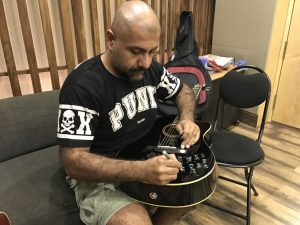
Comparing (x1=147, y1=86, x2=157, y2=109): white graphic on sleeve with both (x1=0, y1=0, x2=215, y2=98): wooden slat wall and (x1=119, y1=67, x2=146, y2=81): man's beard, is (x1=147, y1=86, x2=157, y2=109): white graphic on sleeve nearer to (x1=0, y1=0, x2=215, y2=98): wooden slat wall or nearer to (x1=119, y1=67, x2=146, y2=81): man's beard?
(x1=119, y1=67, x2=146, y2=81): man's beard

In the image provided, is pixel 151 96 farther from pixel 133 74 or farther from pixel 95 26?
pixel 95 26

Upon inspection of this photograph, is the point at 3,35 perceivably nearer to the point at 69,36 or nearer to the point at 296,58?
the point at 69,36

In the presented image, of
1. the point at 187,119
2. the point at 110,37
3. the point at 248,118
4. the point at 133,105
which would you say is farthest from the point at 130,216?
the point at 248,118

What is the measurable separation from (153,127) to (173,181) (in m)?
0.46

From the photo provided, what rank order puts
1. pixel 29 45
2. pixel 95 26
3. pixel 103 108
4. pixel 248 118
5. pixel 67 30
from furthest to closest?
pixel 248 118
pixel 95 26
pixel 67 30
pixel 29 45
pixel 103 108

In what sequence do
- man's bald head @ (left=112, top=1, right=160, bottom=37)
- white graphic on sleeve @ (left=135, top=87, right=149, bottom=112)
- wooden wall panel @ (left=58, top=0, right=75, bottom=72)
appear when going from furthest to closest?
wooden wall panel @ (left=58, top=0, right=75, bottom=72) → white graphic on sleeve @ (left=135, top=87, right=149, bottom=112) → man's bald head @ (left=112, top=1, right=160, bottom=37)

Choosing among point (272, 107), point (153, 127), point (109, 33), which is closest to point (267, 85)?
point (153, 127)

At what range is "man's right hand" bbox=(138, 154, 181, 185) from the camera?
2.97ft

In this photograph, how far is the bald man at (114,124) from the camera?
96 centimetres

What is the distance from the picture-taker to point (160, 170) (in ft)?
2.96

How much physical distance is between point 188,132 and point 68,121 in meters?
0.56

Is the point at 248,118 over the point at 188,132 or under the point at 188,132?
under

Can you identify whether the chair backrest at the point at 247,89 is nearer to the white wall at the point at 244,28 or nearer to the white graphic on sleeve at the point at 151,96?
the white graphic on sleeve at the point at 151,96

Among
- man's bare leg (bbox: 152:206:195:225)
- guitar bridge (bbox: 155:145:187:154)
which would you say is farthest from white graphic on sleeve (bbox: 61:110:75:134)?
man's bare leg (bbox: 152:206:195:225)
